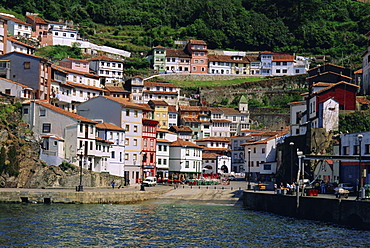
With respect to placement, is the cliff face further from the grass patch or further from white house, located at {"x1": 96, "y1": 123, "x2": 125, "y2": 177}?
the grass patch

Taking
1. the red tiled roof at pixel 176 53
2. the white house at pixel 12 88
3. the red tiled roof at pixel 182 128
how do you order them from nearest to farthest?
the white house at pixel 12 88
the red tiled roof at pixel 182 128
the red tiled roof at pixel 176 53

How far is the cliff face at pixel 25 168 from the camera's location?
3073 inches

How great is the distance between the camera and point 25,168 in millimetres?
79375

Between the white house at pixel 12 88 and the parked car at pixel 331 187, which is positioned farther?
the white house at pixel 12 88

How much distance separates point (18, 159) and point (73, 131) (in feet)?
29.7

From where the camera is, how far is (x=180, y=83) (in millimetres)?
160000

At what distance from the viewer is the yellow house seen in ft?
450

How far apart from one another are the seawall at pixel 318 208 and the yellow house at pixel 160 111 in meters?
68.1

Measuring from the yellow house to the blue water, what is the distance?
70539 mm

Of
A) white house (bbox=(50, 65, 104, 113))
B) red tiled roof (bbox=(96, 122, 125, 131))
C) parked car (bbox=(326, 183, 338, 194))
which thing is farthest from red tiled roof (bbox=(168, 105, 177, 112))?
parked car (bbox=(326, 183, 338, 194))

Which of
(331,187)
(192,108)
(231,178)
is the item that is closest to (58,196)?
(331,187)

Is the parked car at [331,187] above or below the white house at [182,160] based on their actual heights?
below

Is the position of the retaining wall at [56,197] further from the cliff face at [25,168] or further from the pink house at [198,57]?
the pink house at [198,57]

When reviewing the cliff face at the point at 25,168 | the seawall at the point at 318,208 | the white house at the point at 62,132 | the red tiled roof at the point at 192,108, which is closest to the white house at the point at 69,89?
the white house at the point at 62,132
